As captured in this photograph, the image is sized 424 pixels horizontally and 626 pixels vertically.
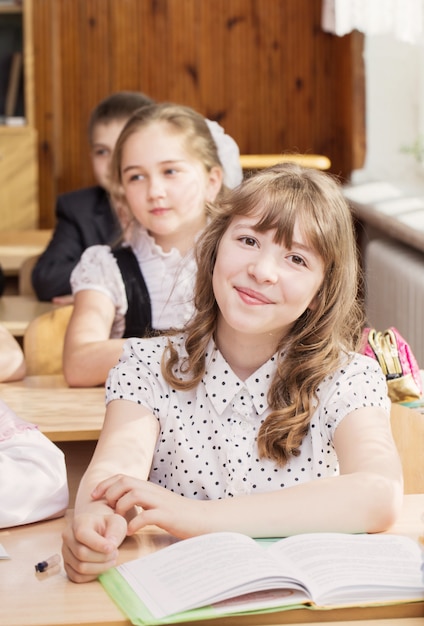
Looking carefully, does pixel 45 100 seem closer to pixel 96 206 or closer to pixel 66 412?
pixel 96 206

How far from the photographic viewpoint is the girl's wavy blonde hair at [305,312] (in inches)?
70.5

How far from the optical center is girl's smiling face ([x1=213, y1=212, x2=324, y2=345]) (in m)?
1.77

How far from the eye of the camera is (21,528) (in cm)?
158

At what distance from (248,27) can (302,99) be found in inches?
17.1

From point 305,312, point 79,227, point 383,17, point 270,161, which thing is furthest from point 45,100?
point 305,312

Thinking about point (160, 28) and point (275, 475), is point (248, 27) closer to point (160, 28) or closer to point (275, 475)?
point (160, 28)

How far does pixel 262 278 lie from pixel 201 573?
574 millimetres

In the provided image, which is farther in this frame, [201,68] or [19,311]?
[201,68]

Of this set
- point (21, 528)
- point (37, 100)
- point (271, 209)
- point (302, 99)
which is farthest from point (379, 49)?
point (21, 528)

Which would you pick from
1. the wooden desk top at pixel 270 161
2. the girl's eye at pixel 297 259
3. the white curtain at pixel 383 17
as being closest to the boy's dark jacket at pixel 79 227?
the wooden desk top at pixel 270 161

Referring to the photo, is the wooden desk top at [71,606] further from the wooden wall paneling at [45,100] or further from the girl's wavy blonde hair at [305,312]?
the wooden wall paneling at [45,100]

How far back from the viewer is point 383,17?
157 inches

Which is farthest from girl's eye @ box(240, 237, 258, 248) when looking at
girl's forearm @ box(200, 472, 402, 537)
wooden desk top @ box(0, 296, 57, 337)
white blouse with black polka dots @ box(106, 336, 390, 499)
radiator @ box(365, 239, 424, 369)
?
radiator @ box(365, 239, 424, 369)

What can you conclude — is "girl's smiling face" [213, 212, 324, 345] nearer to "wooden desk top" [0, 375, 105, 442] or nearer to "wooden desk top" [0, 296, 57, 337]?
"wooden desk top" [0, 375, 105, 442]
